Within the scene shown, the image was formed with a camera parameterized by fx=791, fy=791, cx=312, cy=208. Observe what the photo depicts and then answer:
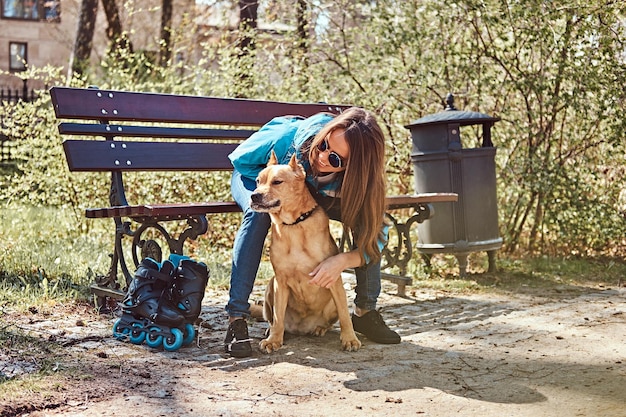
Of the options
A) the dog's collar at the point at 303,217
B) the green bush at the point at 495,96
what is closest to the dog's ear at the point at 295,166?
the dog's collar at the point at 303,217

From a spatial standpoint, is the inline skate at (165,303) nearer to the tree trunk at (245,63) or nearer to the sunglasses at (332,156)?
the sunglasses at (332,156)

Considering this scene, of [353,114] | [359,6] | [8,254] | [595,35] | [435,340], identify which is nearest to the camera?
[353,114]

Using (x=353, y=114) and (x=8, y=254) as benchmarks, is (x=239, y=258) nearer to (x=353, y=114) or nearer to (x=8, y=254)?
(x=353, y=114)

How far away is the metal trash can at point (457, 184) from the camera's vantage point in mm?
6531

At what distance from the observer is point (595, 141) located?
7.41 meters

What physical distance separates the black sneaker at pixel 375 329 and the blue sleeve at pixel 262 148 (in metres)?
1.01

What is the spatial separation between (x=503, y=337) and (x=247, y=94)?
4948 mm

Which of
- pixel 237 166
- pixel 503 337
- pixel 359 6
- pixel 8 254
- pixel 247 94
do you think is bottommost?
pixel 503 337

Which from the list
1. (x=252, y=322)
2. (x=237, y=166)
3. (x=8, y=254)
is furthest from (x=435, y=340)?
(x=8, y=254)

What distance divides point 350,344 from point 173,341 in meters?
0.93

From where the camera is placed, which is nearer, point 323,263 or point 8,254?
point 323,263

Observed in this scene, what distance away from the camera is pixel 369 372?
12.2ft

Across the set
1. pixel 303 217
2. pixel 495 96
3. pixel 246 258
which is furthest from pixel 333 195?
pixel 495 96

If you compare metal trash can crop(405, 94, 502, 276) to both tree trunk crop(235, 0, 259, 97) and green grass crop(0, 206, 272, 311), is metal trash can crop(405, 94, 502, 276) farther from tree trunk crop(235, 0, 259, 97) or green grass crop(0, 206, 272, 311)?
tree trunk crop(235, 0, 259, 97)
